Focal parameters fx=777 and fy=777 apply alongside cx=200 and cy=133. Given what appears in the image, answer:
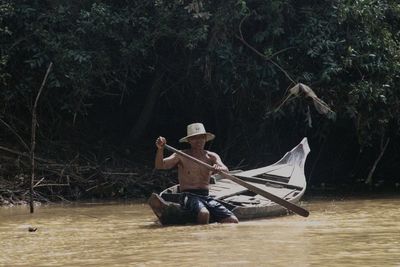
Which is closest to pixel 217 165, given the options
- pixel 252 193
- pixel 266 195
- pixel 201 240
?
pixel 266 195

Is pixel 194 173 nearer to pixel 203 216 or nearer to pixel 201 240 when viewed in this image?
pixel 203 216

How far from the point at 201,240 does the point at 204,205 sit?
1419 mm

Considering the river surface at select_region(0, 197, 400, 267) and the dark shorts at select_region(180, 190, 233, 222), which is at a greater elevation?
the dark shorts at select_region(180, 190, 233, 222)

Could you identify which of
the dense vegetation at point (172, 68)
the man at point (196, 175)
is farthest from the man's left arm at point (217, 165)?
the dense vegetation at point (172, 68)

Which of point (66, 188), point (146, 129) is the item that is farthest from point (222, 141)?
point (66, 188)

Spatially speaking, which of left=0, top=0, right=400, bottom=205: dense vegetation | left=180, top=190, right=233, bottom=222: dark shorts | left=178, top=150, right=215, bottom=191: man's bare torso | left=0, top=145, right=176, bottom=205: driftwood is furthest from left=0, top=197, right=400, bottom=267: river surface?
left=0, top=0, right=400, bottom=205: dense vegetation

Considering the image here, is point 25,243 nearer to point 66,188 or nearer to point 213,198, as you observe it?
point 213,198

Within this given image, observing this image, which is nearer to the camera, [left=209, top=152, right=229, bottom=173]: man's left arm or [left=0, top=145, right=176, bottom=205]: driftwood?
[left=209, top=152, right=229, bottom=173]: man's left arm

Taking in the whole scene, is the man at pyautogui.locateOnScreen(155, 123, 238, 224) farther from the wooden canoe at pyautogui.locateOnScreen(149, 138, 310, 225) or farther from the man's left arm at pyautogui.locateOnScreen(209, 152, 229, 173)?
the wooden canoe at pyautogui.locateOnScreen(149, 138, 310, 225)

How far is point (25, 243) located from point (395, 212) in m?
4.60

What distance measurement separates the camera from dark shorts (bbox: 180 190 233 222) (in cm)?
844

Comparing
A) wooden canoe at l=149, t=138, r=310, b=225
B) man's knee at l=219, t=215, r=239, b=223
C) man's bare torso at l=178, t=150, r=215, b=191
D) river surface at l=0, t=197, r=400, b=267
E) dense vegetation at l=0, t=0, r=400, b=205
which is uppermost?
dense vegetation at l=0, t=0, r=400, b=205

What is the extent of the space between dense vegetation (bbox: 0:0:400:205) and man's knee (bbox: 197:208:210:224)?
3.92 metres

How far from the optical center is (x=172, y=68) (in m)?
13.4
